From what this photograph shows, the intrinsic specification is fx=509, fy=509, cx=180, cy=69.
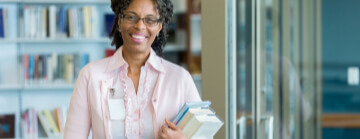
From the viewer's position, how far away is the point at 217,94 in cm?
206

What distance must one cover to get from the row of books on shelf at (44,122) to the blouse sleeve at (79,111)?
309 centimetres

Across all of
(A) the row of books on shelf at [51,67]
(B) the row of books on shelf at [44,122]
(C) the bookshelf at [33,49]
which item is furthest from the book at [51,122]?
(A) the row of books on shelf at [51,67]

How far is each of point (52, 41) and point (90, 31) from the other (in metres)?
0.34

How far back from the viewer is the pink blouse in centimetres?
143

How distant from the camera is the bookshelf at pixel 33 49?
14.5ft

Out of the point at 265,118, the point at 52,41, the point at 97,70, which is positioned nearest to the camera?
the point at 97,70

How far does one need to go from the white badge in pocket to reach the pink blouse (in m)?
0.01

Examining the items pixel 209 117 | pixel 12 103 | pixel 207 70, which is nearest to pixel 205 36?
pixel 207 70

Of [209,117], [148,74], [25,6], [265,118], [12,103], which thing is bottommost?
[12,103]

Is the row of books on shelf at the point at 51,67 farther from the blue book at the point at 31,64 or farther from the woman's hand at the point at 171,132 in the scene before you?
the woman's hand at the point at 171,132

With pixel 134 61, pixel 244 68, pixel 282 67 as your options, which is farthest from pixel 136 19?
pixel 244 68

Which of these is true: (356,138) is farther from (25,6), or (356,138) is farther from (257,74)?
(25,6)

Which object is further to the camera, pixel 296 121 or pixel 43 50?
pixel 43 50

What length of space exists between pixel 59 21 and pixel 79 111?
312 cm
